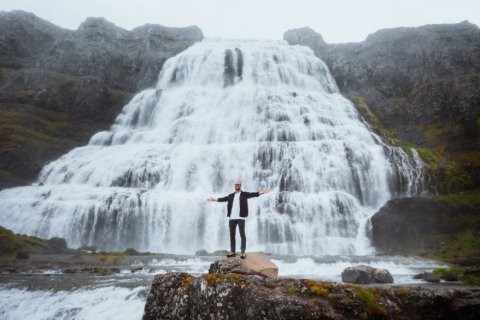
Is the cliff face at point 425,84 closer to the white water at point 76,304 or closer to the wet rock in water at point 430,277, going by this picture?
the wet rock in water at point 430,277

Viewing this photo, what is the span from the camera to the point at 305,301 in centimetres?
688

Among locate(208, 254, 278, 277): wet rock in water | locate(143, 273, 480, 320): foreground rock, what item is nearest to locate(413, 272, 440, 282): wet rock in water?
locate(143, 273, 480, 320): foreground rock

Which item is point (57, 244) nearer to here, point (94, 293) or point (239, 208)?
point (94, 293)

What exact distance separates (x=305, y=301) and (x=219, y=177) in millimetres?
26971

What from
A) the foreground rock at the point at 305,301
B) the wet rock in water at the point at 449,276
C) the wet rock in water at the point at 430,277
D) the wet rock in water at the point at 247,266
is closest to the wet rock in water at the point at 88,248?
the wet rock in water at the point at 430,277

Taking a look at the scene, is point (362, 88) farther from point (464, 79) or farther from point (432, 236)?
point (432, 236)

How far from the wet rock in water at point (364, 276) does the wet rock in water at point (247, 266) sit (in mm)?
6864

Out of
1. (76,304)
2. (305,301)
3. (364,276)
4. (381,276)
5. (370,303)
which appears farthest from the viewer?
(381,276)

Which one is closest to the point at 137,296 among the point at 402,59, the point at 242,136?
the point at 242,136

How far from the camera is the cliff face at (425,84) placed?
39094 millimetres

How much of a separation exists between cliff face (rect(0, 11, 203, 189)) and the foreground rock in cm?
3459

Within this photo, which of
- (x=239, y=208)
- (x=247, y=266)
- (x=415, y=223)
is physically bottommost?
(x=247, y=266)

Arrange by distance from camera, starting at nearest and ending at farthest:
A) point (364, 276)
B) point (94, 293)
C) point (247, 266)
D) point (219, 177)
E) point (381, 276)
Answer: point (247, 266)
point (94, 293)
point (364, 276)
point (381, 276)
point (219, 177)

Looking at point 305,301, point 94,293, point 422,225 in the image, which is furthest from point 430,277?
point 422,225
